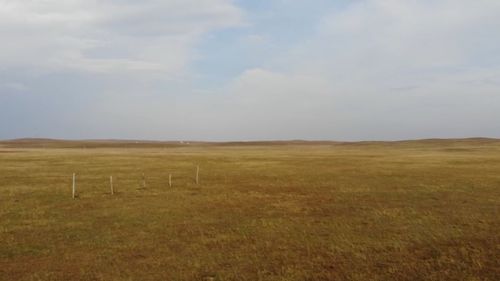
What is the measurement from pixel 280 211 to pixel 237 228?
488 centimetres

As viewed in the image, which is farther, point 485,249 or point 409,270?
point 485,249

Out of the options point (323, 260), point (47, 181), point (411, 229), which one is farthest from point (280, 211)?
point (47, 181)

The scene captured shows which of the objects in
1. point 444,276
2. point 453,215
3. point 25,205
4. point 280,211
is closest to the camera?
point 444,276

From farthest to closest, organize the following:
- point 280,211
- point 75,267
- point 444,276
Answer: point 280,211
point 75,267
point 444,276

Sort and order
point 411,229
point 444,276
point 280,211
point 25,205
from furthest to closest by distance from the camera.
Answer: point 25,205 < point 280,211 < point 411,229 < point 444,276

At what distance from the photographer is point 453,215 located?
75.4 ft

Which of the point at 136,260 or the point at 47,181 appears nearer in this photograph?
the point at 136,260

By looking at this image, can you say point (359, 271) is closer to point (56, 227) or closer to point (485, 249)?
point (485, 249)

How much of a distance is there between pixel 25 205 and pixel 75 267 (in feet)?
45.8

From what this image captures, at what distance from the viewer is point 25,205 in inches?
1049

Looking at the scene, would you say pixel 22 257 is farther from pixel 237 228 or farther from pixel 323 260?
pixel 323 260

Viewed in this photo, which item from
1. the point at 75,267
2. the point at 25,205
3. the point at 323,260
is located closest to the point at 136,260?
the point at 75,267

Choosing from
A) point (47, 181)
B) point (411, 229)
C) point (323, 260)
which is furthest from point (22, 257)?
point (47, 181)

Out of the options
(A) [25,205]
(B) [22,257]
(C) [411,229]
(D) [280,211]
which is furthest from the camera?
(A) [25,205]
